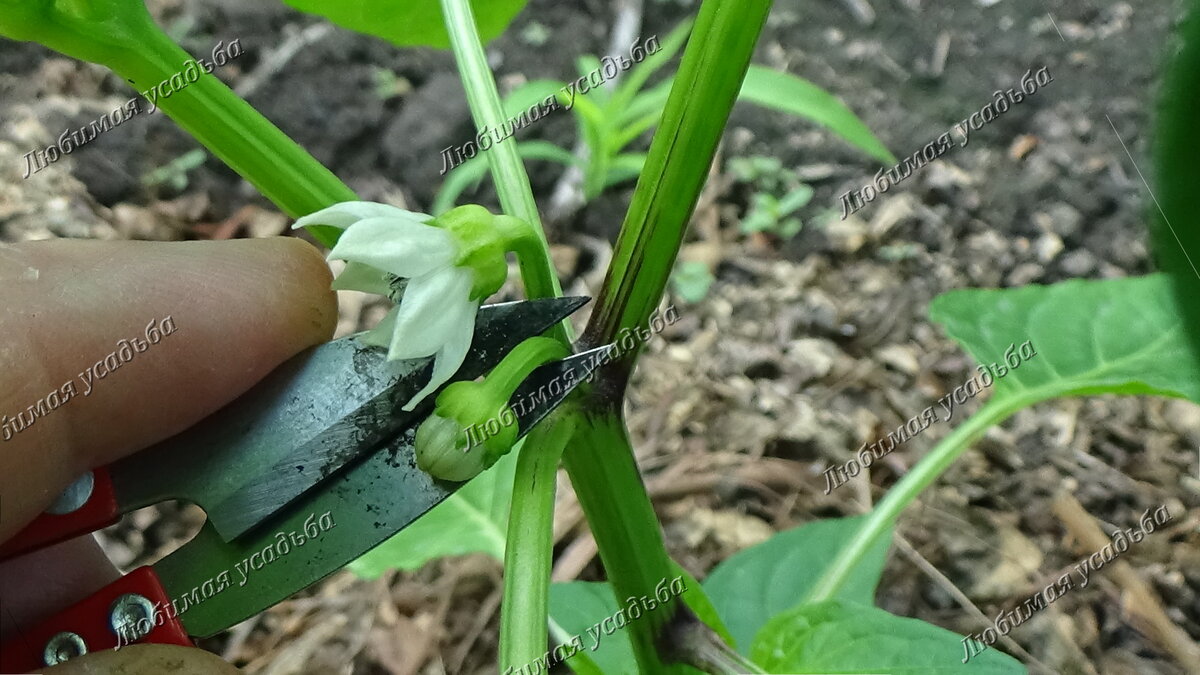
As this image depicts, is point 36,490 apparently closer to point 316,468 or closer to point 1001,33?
point 316,468

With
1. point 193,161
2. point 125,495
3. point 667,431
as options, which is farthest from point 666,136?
point 193,161

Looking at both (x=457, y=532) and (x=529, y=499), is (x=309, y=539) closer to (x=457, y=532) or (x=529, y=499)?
(x=529, y=499)

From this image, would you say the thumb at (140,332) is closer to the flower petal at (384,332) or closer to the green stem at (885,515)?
the flower petal at (384,332)

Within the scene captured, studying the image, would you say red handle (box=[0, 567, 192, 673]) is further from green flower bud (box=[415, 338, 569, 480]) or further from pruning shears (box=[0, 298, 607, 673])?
green flower bud (box=[415, 338, 569, 480])

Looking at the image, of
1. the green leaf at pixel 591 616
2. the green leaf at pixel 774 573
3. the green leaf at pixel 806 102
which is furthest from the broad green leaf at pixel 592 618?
the green leaf at pixel 806 102

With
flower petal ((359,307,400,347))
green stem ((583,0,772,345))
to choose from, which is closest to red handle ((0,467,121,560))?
flower petal ((359,307,400,347))
